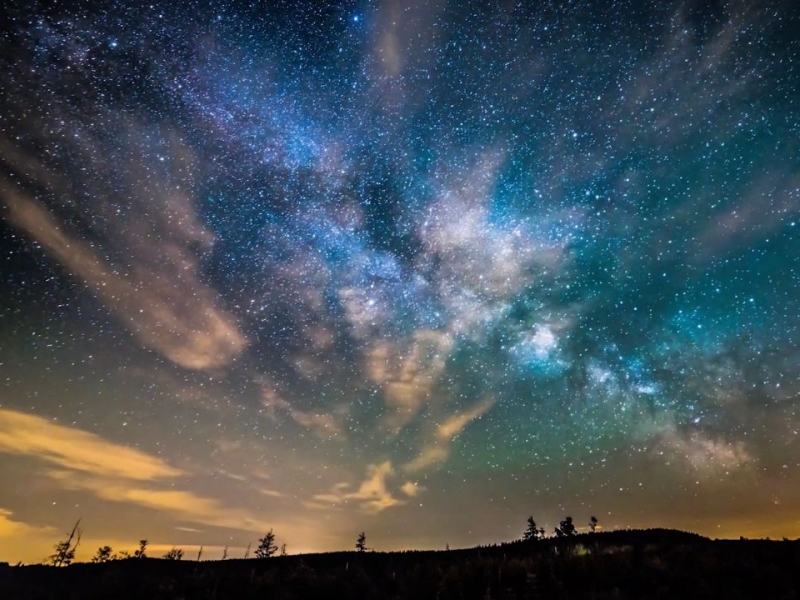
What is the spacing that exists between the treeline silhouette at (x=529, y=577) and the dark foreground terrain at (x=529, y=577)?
0.03 m

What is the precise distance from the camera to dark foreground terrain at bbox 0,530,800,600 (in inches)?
380

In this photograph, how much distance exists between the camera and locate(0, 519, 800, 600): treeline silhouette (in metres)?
9.64

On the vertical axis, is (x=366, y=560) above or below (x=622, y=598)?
above

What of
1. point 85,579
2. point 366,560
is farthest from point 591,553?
point 85,579

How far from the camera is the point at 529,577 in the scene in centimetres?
1072

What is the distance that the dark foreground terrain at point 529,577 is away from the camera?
966 centimetres

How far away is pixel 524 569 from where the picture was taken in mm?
12602

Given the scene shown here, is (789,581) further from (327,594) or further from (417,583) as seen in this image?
(327,594)

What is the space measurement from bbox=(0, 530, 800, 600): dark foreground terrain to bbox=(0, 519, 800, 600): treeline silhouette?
0.03 m

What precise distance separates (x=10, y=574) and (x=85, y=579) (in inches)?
434

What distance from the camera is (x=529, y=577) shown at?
1072 cm

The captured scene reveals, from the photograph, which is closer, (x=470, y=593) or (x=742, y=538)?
(x=470, y=593)

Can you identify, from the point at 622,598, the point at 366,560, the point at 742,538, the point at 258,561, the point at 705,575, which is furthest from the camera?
the point at 258,561

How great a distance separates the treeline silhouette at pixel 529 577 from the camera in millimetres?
9641
